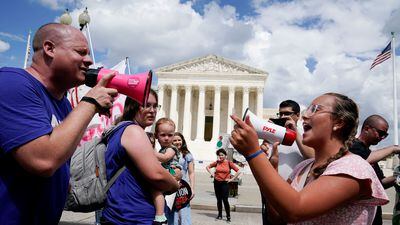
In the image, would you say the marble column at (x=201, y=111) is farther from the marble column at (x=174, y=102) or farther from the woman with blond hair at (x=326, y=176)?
the woman with blond hair at (x=326, y=176)

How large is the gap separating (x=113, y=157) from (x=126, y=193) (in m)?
0.30

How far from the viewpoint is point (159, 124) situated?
181 inches

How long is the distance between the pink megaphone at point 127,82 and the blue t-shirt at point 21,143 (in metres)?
0.31

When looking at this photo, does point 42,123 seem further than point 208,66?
No

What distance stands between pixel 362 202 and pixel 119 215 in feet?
5.53

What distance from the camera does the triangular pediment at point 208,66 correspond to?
187 feet

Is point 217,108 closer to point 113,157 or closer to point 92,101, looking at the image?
point 113,157

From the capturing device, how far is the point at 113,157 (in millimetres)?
2561

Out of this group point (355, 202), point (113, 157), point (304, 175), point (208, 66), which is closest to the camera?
point (355, 202)

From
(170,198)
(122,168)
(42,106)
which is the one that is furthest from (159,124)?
(42,106)

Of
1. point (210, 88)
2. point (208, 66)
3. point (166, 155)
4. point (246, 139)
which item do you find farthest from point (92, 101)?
point (210, 88)

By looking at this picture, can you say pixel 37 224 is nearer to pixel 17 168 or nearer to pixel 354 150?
pixel 17 168

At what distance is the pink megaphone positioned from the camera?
199 cm

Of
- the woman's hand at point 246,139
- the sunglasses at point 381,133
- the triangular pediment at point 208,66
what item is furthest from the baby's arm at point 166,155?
the triangular pediment at point 208,66
